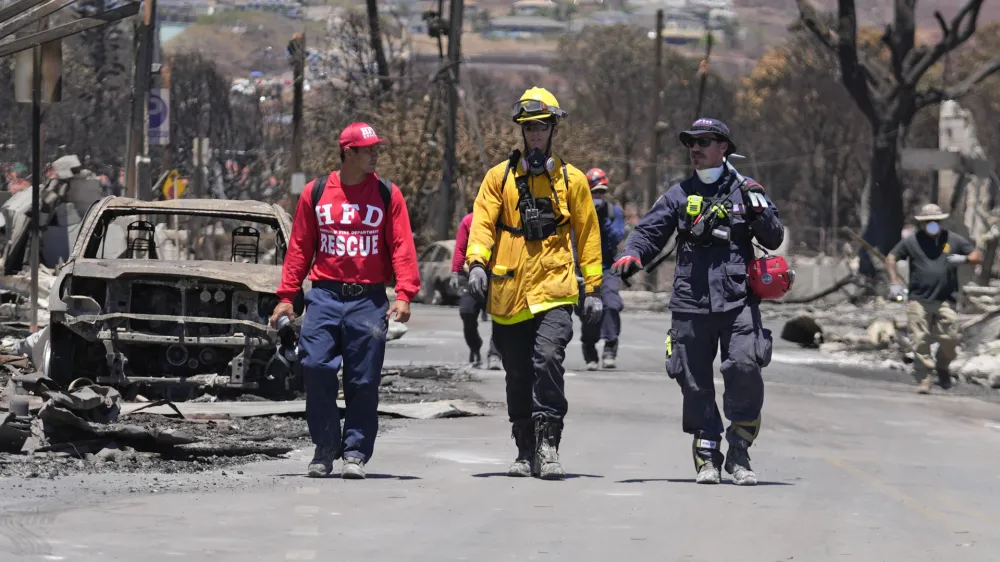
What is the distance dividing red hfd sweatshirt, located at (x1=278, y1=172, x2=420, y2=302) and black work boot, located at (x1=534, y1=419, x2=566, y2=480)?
1018mm

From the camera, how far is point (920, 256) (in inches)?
740

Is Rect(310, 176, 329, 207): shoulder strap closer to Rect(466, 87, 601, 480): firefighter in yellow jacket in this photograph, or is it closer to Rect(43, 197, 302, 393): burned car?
Rect(466, 87, 601, 480): firefighter in yellow jacket

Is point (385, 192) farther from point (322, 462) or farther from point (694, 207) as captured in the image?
point (694, 207)

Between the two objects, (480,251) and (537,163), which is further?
(537,163)

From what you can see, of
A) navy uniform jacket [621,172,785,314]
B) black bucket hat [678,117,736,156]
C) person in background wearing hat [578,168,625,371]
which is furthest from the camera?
person in background wearing hat [578,168,625,371]

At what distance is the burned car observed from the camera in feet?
45.1

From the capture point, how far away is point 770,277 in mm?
10133

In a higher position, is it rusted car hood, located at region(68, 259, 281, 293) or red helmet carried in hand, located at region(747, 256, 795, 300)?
red helmet carried in hand, located at region(747, 256, 795, 300)

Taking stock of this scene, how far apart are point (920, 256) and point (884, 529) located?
10465 millimetres

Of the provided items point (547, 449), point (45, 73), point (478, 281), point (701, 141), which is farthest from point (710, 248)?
point (45, 73)

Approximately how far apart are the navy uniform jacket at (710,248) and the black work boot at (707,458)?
704 millimetres

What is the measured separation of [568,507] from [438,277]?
28.9 metres

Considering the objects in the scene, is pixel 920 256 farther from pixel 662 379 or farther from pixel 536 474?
pixel 536 474

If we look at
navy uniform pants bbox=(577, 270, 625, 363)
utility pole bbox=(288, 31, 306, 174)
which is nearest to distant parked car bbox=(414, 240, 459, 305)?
utility pole bbox=(288, 31, 306, 174)
